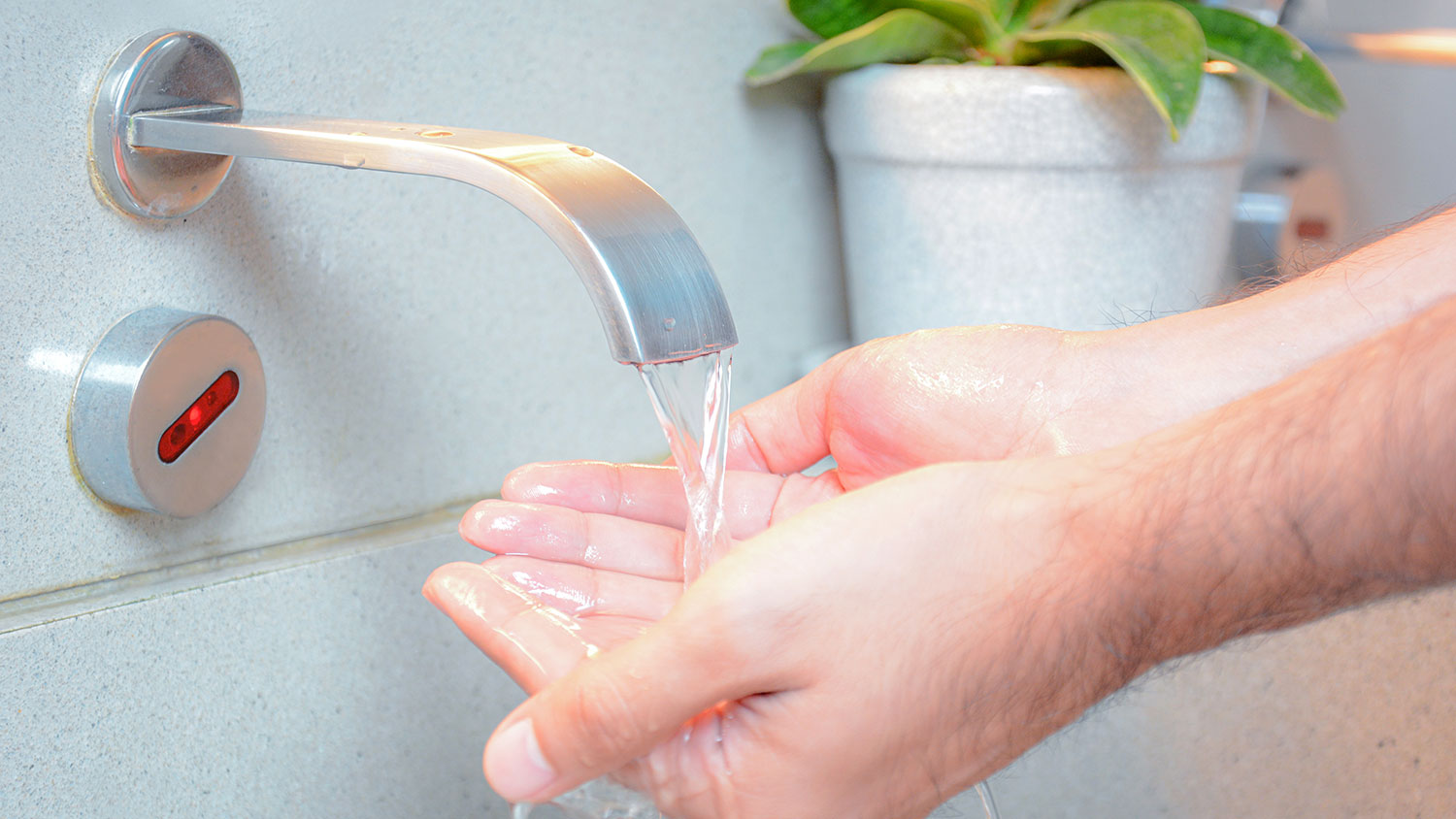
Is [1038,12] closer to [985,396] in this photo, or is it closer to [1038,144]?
[1038,144]

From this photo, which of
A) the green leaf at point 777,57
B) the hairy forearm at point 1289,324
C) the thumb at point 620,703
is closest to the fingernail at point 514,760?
the thumb at point 620,703

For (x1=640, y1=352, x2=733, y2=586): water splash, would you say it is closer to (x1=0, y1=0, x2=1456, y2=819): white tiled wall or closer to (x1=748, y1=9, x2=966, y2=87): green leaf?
(x1=0, y1=0, x2=1456, y2=819): white tiled wall

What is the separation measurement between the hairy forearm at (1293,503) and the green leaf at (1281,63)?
0.33 meters

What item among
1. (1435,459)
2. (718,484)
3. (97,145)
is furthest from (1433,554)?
(97,145)

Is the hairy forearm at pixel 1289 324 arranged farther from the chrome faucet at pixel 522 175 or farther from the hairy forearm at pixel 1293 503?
the chrome faucet at pixel 522 175

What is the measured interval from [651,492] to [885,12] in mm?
367

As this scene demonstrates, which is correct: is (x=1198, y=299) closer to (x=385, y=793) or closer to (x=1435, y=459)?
(x=1435, y=459)

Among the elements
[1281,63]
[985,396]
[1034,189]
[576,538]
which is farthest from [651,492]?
[1281,63]

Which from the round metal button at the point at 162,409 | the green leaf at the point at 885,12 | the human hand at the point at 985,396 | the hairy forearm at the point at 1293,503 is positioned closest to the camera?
the hairy forearm at the point at 1293,503

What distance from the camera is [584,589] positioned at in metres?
0.45

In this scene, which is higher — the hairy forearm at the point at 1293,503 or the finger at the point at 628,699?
the hairy forearm at the point at 1293,503

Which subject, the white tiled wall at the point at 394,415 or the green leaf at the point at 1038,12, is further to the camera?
the green leaf at the point at 1038,12

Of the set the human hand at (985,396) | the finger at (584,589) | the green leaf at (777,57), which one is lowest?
the finger at (584,589)

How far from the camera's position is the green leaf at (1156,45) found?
1.82ft
